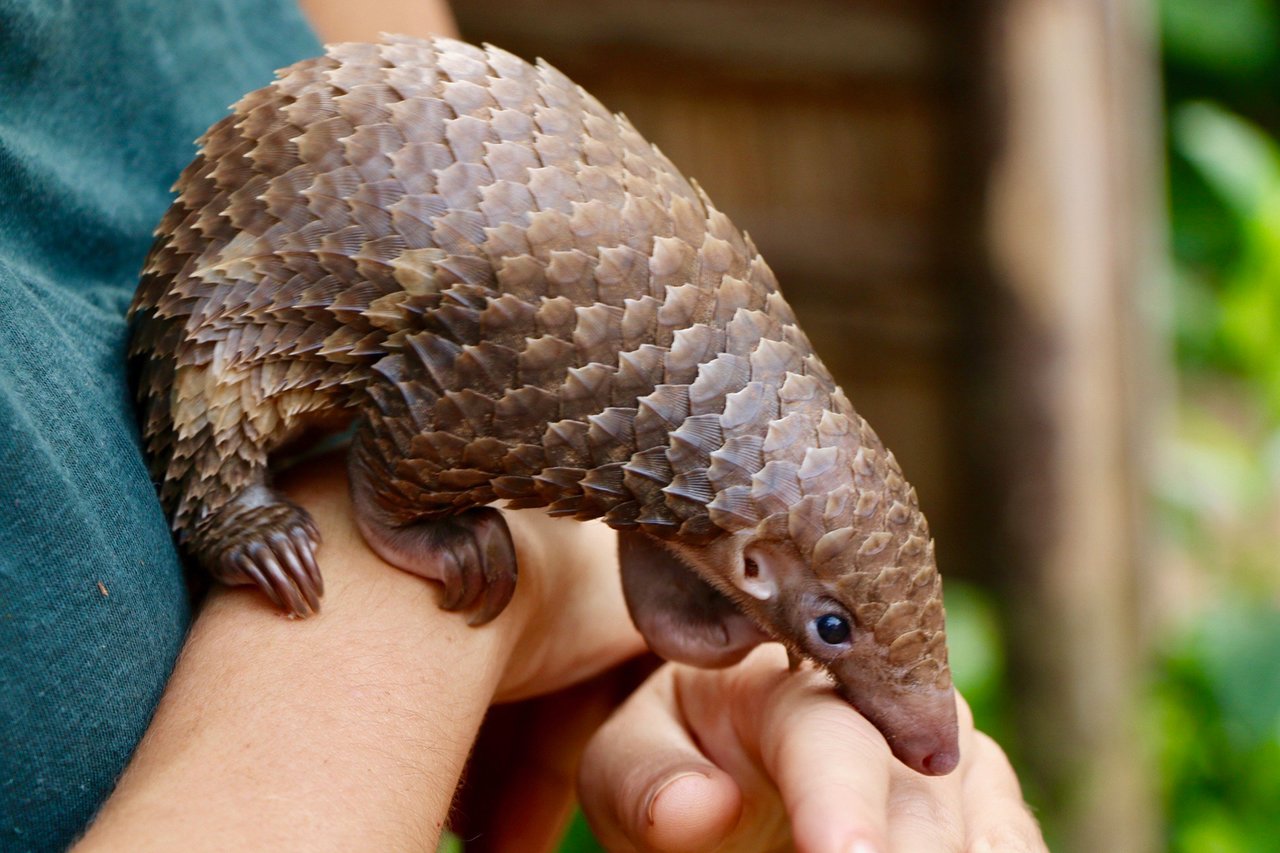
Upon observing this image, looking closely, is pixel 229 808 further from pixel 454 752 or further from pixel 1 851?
pixel 454 752

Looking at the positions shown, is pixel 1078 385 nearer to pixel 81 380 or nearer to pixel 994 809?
pixel 994 809

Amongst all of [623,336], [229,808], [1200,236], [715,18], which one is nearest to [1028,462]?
[715,18]

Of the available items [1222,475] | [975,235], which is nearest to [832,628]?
[975,235]

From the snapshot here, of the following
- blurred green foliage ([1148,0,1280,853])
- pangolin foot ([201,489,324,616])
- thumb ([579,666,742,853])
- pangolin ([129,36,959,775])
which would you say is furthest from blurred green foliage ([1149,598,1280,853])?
pangolin foot ([201,489,324,616])

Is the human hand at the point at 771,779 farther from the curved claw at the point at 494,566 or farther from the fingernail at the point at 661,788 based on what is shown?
the curved claw at the point at 494,566

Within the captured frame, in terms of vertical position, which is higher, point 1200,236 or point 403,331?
point 403,331

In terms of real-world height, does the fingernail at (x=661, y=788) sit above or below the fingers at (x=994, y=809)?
above

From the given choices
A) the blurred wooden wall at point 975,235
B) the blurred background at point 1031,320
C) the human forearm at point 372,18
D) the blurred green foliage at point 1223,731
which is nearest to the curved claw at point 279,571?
the human forearm at point 372,18

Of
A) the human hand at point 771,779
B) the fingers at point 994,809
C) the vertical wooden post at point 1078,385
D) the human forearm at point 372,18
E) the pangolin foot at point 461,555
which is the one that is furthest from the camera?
the vertical wooden post at point 1078,385
